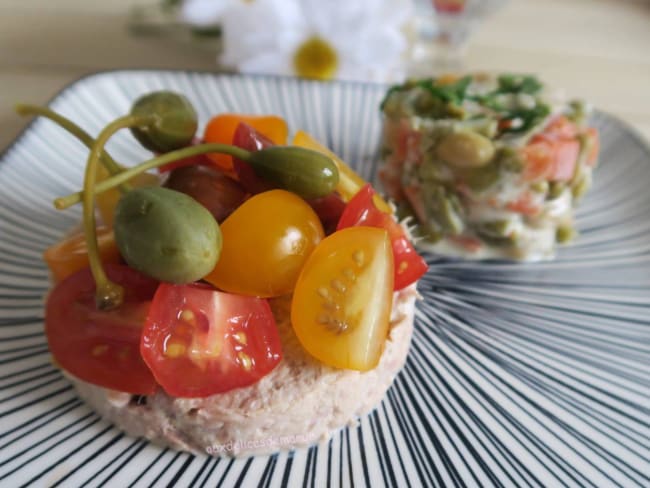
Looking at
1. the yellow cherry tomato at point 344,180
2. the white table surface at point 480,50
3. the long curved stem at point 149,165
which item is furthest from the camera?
the white table surface at point 480,50

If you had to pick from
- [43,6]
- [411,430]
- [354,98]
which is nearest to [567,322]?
[411,430]

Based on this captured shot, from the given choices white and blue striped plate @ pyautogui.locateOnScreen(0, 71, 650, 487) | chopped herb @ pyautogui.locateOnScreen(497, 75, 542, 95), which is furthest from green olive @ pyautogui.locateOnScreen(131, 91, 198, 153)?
chopped herb @ pyautogui.locateOnScreen(497, 75, 542, 95)

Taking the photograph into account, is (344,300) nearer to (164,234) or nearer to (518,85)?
(164,234)

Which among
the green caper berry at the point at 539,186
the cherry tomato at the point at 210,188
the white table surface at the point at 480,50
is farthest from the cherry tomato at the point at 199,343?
the white table surface at the point at 480,50

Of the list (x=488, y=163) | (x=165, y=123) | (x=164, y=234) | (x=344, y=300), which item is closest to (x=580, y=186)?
(x=488, y=163)

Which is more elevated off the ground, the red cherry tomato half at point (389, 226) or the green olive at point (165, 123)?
the green olive at point (165, 123)

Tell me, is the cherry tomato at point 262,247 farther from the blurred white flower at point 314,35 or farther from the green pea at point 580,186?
the blurred white flower at point 314,35
